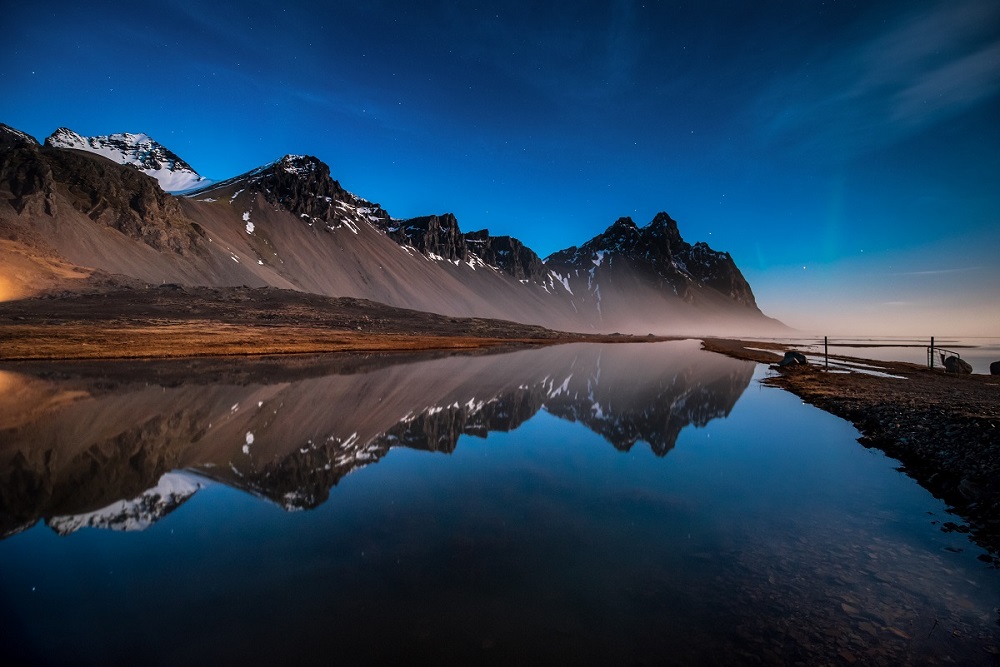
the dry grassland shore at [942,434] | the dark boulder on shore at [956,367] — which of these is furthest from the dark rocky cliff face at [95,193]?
the dark boulder on shore at [956,367]

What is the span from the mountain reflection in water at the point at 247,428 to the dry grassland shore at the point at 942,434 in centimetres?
623

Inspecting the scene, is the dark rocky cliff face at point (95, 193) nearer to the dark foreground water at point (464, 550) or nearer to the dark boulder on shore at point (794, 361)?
the dark foreground water at point (464, 550)

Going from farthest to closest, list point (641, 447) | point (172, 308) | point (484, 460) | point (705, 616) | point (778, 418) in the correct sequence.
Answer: point (172, 308) < point (778, 418) < point (641, 447) < point (484, 460) < point (705, 616)

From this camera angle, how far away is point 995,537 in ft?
30.6

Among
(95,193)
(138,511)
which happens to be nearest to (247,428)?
(138,511)

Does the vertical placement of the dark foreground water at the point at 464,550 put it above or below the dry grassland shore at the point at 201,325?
below

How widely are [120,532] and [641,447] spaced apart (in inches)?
576

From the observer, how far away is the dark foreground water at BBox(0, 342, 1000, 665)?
579cm

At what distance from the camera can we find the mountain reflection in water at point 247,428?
35.5 ft

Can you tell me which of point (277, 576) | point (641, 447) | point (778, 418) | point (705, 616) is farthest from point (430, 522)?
point (778, 418)

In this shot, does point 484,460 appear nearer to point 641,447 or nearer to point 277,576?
point 641,447

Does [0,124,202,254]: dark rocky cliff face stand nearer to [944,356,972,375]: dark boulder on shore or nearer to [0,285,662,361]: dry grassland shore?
[0,285,662,361]: dry grassland shore

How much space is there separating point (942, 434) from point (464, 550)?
18.0 meters

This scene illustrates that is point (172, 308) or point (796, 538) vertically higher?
point (172, 308)
